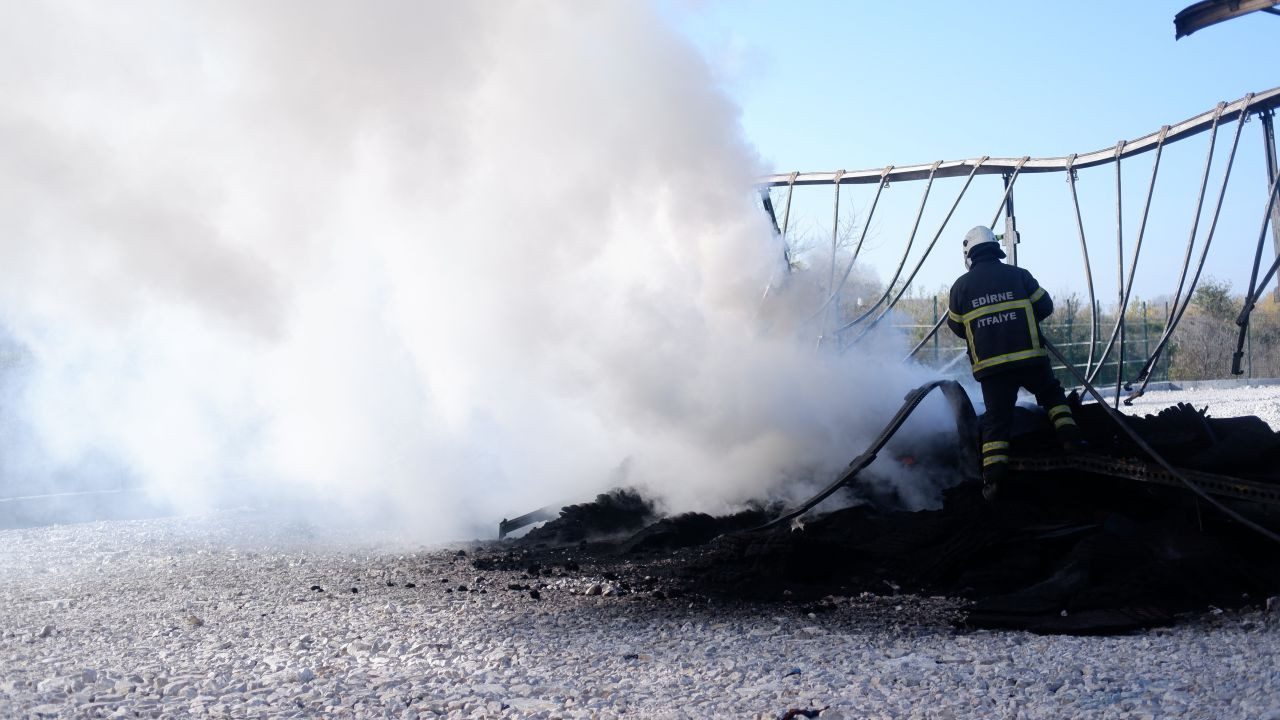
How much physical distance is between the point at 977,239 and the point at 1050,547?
2507 mm

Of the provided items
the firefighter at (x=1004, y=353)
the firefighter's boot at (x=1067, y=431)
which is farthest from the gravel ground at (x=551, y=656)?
the firefighter's boot at (x=1067, y=431)

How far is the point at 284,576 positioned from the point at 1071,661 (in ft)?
17.3

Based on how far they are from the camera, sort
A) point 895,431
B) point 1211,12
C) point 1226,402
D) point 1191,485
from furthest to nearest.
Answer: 1. point 1226,402
2. point 1211,12
3. point 895,431
4. point 1191,485

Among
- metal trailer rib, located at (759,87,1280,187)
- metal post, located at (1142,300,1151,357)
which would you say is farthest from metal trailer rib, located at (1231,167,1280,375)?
metal post, located at (1142,300,1151,357)

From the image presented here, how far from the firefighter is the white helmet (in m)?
0.22

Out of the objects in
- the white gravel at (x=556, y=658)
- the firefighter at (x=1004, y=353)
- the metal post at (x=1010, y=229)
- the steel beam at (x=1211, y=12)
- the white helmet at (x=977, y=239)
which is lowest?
the white gravel at (x=556, y=658)

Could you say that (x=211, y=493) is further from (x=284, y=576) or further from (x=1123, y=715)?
(x=1123, y=715)

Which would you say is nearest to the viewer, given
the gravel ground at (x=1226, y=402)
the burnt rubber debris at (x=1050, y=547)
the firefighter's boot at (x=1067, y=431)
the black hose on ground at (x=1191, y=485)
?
the burnt rubber debris at (x=1050, y=547)

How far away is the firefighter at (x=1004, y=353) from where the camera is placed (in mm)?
6887

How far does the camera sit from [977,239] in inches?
Result: 302

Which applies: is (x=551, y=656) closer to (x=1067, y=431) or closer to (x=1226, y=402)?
(x=1067, y=431)

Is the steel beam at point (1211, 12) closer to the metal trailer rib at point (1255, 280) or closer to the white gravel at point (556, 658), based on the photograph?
the metal trailer rib at point (1255, 280)

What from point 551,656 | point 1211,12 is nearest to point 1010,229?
point 1211,12

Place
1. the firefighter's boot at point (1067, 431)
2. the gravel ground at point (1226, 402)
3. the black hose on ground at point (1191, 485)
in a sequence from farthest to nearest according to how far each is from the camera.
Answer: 1. the gravel ground at point (1226, 402)
2. the firefighter's boot at point (1067, 431)
3. the black hose on ground at point (1191, 485)
